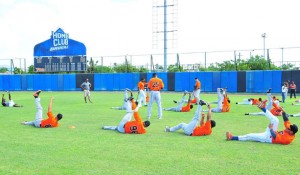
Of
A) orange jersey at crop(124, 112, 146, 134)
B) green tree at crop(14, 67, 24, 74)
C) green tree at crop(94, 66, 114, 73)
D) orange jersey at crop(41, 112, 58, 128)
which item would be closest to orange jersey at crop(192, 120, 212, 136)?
orange jersey at crop(124, 112, 146, 134)

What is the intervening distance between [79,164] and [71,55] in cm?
4136

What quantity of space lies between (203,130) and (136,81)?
34.6m

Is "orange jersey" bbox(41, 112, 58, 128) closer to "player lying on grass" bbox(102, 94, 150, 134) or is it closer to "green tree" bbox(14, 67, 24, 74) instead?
"player lying on grass" bbox(102, 94, 150, 134)

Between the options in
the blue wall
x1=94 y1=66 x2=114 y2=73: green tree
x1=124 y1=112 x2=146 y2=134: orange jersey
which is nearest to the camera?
x1=124 y1=112 x2=146 y2=134: orange jersey

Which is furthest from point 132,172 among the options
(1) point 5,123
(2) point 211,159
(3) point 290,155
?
(1) point 5,123

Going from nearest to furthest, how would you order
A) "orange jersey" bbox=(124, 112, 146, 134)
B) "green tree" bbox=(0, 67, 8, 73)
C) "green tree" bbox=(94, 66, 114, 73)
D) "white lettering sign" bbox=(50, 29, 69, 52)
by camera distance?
"orange jersey" bbox=(124, 112, 146, 134), "white lettering sign" bbox=(50, 29, 69, 52), "green tree" bbox=(94, 66, 114, 73), "green tree" bbox=(0, 67, 8, 73)

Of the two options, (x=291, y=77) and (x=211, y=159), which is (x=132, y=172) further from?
(x=291, y=77)

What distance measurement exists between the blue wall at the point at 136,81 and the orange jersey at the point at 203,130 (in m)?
28.3

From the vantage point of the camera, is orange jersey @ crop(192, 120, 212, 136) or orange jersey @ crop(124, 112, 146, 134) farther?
orange jersey @ crop(124, 112, 146, 134)

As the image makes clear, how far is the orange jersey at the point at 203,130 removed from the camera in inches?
436

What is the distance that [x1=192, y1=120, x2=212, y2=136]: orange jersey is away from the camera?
436 inches

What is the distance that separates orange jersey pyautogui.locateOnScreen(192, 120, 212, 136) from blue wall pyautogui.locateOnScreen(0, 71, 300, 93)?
2829 cm

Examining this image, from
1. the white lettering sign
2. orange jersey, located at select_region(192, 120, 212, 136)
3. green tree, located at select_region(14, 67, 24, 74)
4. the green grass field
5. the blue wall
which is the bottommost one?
the green grass field

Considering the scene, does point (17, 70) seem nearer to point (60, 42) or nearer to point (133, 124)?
point (60, 42)
